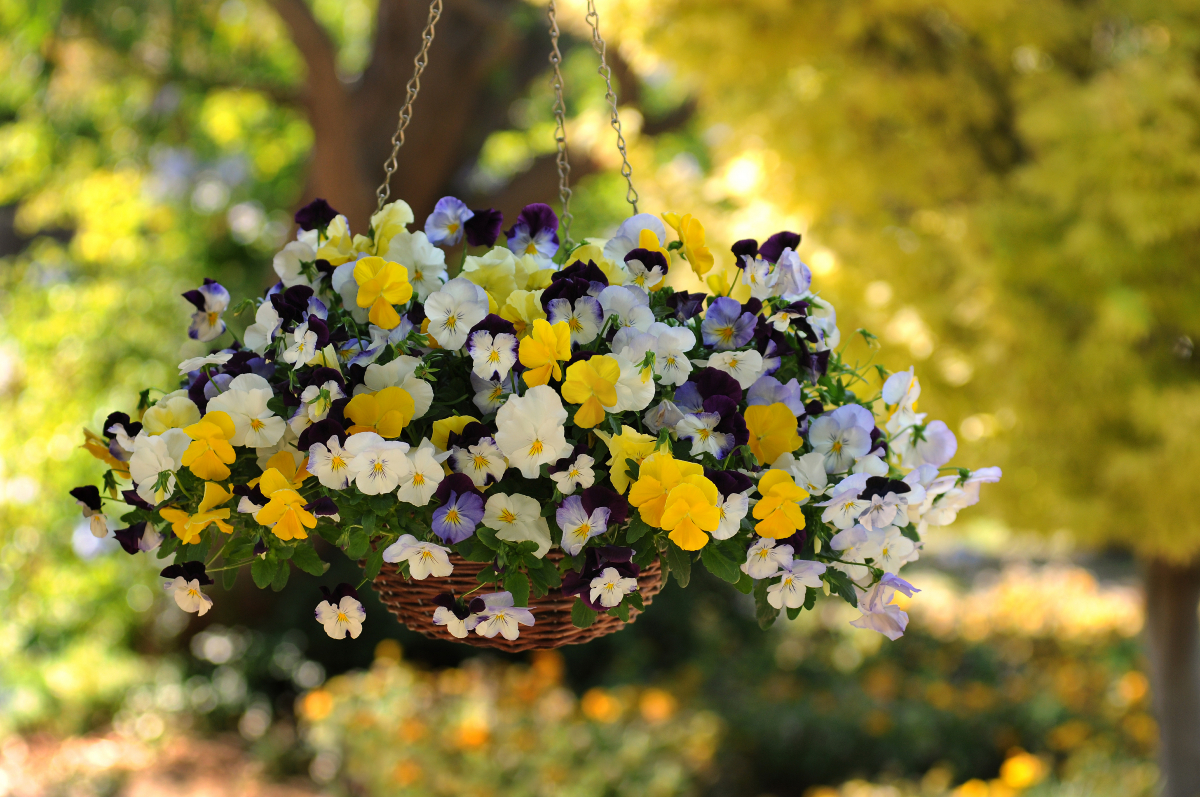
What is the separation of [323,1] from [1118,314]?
5.84 metres

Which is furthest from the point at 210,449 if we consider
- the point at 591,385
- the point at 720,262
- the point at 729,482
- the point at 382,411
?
the point at 720,262

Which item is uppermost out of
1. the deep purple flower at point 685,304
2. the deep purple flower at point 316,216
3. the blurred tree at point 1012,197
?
the blurred tree at point 1012,197

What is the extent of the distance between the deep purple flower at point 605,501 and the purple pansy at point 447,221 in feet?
1.32

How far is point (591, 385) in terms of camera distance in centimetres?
90

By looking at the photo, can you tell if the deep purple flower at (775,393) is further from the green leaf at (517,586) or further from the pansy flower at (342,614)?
the pansy flower at (342,614)

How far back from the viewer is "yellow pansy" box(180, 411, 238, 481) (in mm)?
919

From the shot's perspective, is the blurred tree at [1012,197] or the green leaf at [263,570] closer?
the green leaf at [263,570]

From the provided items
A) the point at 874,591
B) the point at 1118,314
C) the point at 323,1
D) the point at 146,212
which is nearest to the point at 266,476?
the point at 874,591

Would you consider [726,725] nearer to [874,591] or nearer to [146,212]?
[874,591]

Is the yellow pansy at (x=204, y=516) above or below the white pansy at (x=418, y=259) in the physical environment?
below

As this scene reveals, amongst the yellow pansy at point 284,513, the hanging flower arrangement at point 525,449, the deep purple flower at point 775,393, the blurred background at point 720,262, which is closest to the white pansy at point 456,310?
the hanging flower arrangement at point 525,449

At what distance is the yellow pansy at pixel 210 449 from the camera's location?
36.2 inches

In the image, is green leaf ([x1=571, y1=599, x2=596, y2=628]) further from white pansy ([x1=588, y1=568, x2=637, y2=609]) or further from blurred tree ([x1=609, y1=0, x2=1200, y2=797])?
blurred tree ([x1=609, y1=0, x2=1200, y2=797])

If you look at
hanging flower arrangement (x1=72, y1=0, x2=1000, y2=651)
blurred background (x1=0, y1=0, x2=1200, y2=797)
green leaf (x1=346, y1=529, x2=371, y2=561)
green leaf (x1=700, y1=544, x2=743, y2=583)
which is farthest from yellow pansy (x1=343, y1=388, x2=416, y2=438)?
blurred background (x1=0, y1=0, x2=1200, y2=797)
